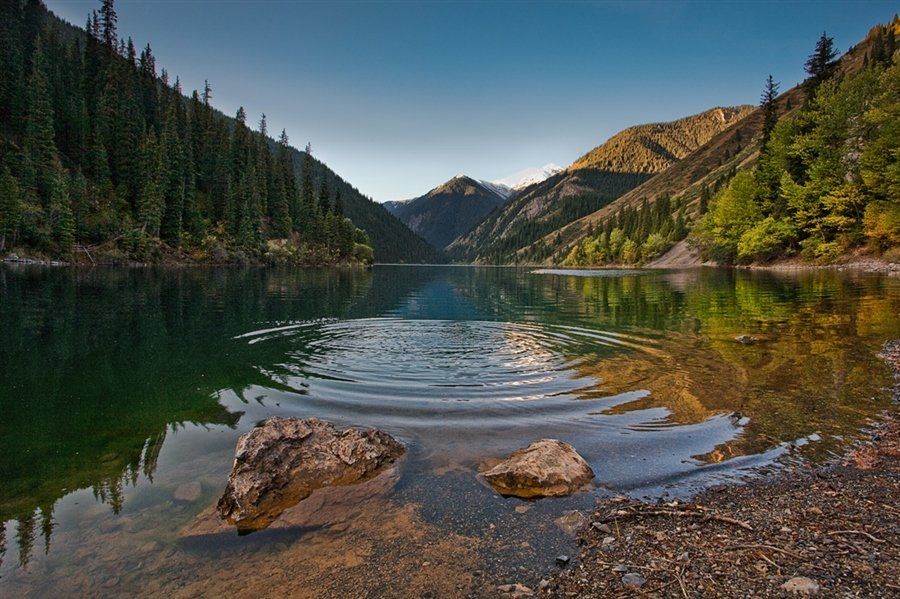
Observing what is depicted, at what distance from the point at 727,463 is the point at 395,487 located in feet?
21.3

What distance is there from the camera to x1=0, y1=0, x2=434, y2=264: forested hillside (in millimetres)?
93938

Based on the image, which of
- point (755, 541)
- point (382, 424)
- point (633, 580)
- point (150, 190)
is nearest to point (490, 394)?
point (382, 424)

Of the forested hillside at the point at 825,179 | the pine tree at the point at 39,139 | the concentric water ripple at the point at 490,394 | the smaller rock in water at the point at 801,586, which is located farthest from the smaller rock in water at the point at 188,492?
the pine tree at the point at 39,139

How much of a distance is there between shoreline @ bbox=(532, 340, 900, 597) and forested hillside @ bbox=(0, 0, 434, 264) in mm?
108264

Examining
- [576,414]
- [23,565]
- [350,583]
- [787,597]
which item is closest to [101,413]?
[23,565]

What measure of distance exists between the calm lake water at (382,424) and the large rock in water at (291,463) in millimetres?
421

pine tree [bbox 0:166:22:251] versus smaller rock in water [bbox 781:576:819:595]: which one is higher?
pine tree [bbox 0:166:22:251]

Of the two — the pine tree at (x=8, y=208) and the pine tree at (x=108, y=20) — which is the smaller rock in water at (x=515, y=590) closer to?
the pine tree at (x=8, y=208)

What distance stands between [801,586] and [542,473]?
12.7 ft

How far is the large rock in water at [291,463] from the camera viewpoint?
7.73 metres

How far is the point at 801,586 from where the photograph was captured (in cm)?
502

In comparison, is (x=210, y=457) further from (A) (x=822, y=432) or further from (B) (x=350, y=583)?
(A) (x=822, y=432)

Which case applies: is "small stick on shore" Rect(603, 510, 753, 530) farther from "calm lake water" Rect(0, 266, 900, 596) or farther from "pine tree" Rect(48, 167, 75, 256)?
"pine tree" Rect(48, 167, 75, 256)

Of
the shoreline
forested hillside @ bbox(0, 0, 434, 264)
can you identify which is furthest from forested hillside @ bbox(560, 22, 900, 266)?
forested hillside @ bbox(0, 0, 434, 264)
